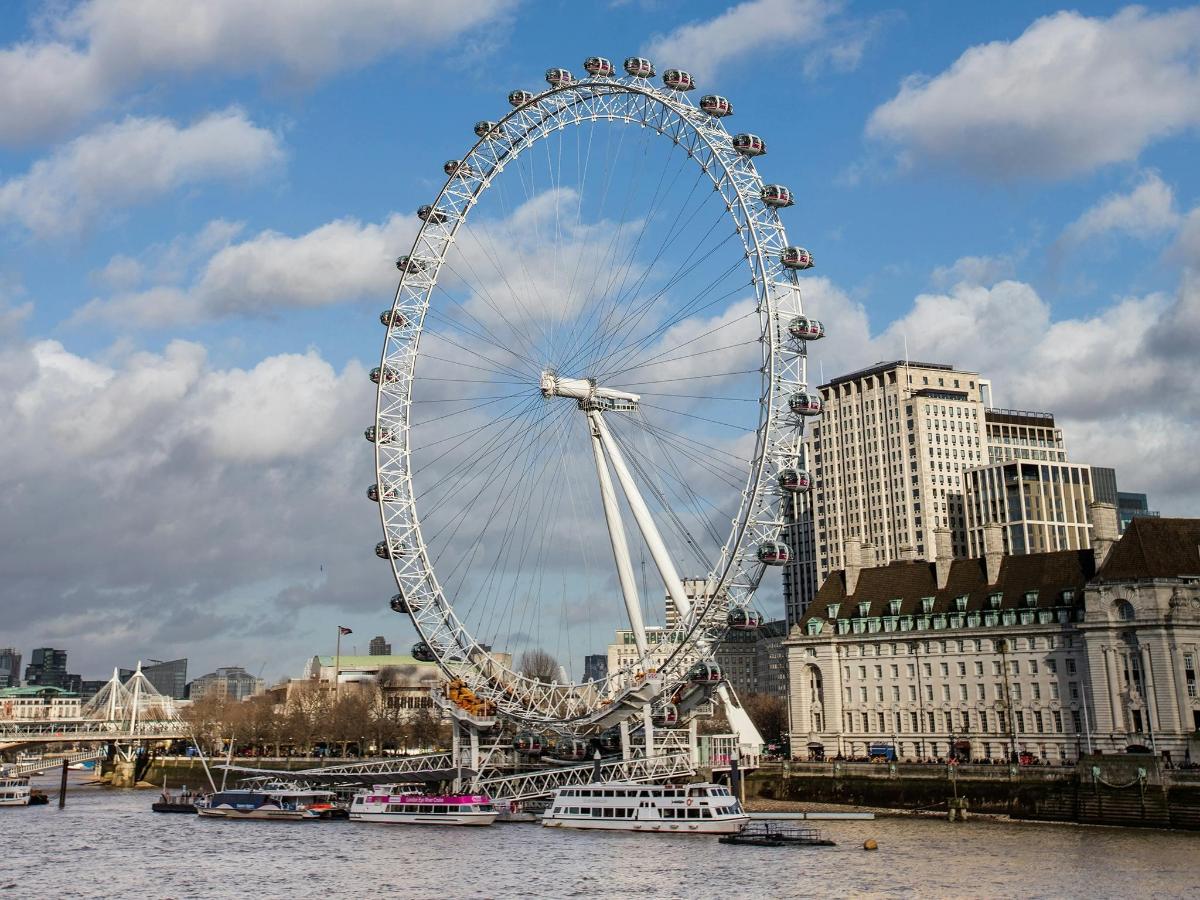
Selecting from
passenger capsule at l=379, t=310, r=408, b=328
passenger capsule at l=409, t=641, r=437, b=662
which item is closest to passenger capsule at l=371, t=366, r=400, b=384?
passenger capsule at l=379, t=310, r=408, b=328

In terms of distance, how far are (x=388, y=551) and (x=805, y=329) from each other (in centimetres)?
3534

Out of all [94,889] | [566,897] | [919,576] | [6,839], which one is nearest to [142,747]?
[6,839]

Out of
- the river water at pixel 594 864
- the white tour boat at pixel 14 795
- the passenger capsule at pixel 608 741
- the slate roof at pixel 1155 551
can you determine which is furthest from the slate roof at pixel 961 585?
the white tour boat at pixel 14 795

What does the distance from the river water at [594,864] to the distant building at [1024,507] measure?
11255 cm

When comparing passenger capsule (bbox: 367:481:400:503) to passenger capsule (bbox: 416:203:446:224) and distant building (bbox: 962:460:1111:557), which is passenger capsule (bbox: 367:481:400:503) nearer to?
passenger capsule (bbox: 416:203:446:224)

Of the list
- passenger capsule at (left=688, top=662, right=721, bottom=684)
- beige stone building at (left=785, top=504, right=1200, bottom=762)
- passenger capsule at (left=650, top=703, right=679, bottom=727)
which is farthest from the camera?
passenger capsule at (left=650, top=703, right=679, bottom=727)

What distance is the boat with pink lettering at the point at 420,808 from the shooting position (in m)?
93.1

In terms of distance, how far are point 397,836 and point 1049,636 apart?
162ft

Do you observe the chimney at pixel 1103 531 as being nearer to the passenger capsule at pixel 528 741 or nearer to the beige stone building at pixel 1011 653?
the beige stone building at pixel 1011 653

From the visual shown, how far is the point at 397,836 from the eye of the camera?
8625 cm

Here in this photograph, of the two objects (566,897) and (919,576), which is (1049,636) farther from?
(566,897)

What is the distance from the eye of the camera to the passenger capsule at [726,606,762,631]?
8362cm

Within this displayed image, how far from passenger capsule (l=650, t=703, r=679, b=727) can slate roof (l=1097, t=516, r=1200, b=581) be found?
1229 inches

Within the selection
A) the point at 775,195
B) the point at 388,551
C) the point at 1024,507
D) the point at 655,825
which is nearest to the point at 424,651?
the point at 388,551
